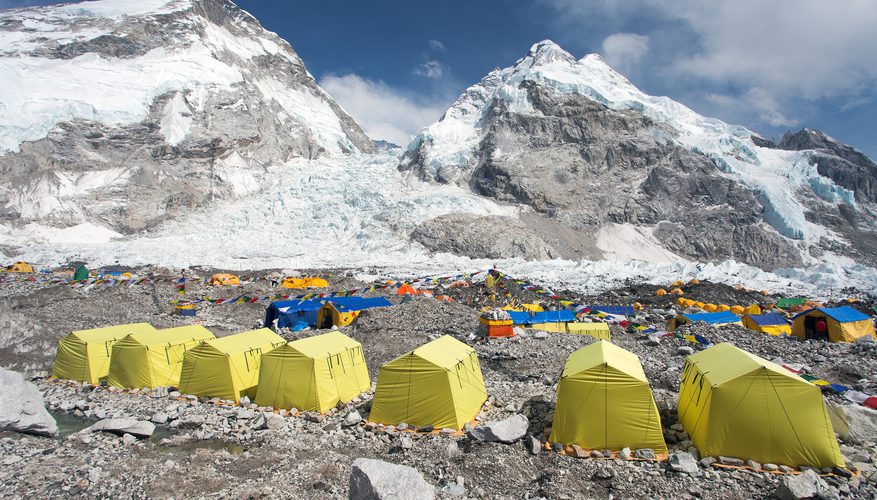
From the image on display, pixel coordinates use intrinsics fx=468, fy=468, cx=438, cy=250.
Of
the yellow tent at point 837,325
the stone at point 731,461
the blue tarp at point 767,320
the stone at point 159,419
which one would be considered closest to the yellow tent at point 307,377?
the stone at point 159,419

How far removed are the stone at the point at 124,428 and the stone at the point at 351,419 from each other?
409cm

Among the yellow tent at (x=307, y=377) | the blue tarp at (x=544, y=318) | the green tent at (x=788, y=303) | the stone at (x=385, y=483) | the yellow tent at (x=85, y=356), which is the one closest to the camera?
the stone at (x=385, y=483)

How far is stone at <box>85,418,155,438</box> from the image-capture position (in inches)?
388

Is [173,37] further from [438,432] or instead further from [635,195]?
[438,432]

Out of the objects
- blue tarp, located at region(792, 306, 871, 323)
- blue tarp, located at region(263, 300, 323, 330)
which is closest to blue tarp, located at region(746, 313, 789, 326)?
blue tarp, located at region(792, 306, 871, 323)

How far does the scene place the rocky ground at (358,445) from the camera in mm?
7137

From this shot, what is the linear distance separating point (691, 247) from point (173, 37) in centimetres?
11135

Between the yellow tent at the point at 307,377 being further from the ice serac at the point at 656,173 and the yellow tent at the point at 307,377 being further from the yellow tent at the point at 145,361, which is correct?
the ice serac at the point at 656,173

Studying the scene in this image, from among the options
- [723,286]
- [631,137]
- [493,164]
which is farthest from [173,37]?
[723,286]

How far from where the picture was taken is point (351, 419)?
33.7ft

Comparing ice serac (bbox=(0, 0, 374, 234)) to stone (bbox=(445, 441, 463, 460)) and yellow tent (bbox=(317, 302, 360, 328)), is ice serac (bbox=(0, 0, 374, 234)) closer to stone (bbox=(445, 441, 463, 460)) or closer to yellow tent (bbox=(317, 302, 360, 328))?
yellow tent (bbox=(317, 302, 360, 328))

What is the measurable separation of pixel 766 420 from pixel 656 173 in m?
85.6

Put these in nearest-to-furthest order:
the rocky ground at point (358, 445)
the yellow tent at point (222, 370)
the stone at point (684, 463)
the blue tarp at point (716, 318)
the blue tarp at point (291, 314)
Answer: the rocky ground at point (358, 445) → the stone at point (684, 463) → the yellow tent at point (222, 370) → the blue tarp at point (291, 314) → the blue tarp at point (716, 318)

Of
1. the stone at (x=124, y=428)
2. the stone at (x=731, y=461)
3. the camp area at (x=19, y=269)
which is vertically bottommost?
the camp area at (x=19, y=269)
